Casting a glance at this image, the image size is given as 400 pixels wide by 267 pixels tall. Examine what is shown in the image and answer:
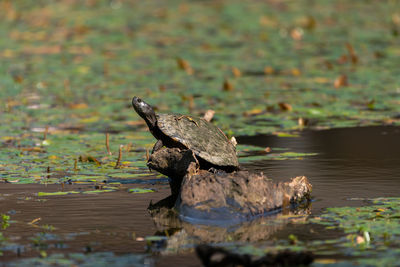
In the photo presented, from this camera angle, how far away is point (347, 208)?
6.22 metres

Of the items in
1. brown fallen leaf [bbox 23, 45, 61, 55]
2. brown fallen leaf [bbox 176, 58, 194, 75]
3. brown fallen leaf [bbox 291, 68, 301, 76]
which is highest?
brown fallen leaf [bbox 23, 45, 61, 55]

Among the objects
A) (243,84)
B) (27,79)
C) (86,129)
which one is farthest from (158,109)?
(27,79)

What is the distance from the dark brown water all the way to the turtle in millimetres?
438

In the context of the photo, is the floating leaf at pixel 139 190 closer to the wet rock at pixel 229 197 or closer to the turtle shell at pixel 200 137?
the turtle shell at pixel 200 137

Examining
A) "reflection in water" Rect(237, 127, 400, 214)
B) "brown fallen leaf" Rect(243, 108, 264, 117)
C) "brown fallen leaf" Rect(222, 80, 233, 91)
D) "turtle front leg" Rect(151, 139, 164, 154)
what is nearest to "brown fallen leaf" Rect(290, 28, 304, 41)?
"brown fallen leaf" Rect(222, 80, 233, 91)

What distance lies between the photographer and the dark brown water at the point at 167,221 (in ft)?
17.9

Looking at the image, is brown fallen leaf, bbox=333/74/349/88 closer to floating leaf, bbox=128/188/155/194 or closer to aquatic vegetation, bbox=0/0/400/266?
aquatic vegetation, bbox=0/0/400/266

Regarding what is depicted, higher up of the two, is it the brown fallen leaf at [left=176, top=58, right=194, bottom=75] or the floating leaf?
the brown fallen leaf at [left=176, top=58, right=194, bottom=75]

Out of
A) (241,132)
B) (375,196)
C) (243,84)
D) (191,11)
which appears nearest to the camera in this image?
(375,196)

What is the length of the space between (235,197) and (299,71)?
8.49 meters

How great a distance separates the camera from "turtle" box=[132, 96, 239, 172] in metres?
7.14

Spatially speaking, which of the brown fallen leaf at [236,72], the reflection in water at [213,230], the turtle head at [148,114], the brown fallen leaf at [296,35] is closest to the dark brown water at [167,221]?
the reflection in water at [213,230]

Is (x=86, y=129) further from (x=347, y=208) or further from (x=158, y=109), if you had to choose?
(x=347, y=208)

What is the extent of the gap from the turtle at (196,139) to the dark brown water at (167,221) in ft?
1.44
